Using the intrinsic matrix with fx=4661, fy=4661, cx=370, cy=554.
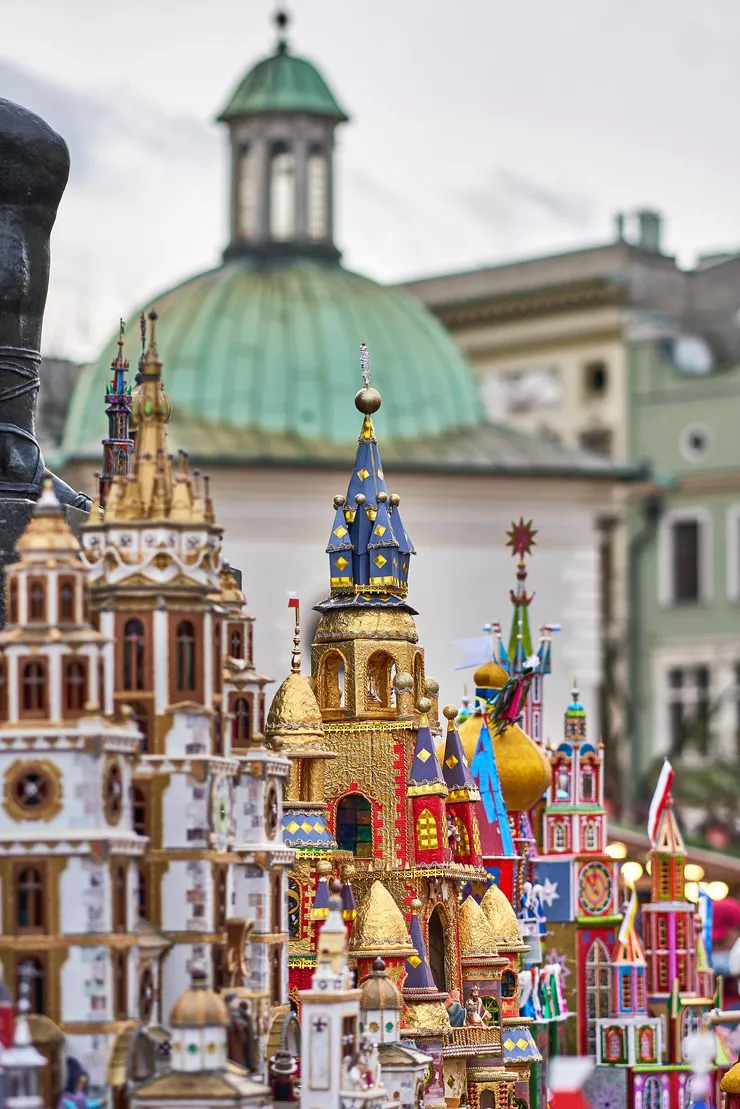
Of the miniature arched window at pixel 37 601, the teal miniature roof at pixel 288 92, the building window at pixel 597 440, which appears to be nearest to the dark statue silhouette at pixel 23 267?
the miniature arched window at pixel 37 601

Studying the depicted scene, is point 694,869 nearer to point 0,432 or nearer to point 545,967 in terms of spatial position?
point 545,967

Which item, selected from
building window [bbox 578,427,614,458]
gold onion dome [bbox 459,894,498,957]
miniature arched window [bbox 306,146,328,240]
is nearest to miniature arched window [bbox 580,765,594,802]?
gold onion dome [bbox 459,894,498,957]

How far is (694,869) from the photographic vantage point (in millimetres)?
77500

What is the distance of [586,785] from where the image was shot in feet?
244

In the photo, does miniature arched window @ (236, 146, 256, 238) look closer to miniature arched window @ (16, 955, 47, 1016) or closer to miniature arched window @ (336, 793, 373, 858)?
miniature arched window @ (336, 793, 373, 858)

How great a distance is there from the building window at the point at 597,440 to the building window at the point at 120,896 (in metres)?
71.5

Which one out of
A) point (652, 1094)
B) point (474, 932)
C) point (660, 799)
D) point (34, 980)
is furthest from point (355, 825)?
point (34, 980)

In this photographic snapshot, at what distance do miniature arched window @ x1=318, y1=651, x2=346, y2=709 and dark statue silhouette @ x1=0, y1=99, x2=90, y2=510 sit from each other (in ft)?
18.7

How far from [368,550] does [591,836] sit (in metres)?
11.4

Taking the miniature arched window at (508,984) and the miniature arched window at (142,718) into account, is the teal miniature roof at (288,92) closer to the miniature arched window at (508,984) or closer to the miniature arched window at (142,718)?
the miniature arched window at (508,984)

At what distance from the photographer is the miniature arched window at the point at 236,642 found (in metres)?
59.3

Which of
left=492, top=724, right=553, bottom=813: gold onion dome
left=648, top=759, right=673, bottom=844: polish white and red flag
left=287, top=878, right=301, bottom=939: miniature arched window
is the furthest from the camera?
left=648, top=759, right=673, bottom=844: polish white and red flag

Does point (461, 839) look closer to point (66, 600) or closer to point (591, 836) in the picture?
point (591, 836)

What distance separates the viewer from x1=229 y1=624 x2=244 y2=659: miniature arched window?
59.3m
